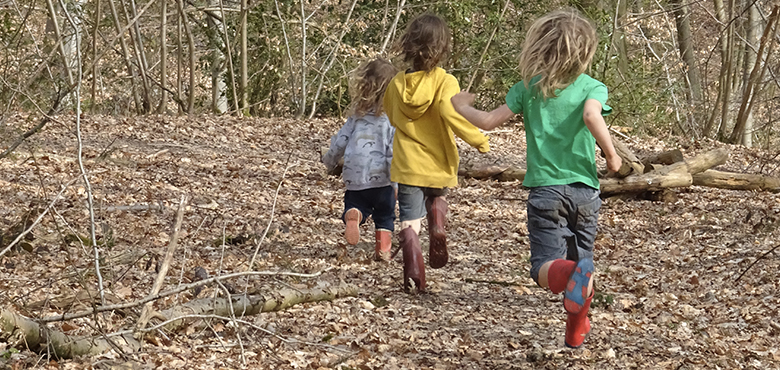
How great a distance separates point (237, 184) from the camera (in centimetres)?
843

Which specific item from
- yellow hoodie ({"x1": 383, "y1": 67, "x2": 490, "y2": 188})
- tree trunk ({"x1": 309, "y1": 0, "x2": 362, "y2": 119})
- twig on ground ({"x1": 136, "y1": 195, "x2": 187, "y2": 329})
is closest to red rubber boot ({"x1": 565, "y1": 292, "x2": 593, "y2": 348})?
yellow hoodie ({"x1": 383, "y1": 67, "x2": 490, "y2": 188})

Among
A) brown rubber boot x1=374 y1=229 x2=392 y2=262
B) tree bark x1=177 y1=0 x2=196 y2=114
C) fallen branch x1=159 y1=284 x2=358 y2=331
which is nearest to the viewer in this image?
fallen branch x1=159 y1=284 x2=358 y2=331

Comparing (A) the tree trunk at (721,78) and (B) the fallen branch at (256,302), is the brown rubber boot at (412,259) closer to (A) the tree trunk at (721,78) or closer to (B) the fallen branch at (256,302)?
(B) the fallen branch at (256,302)

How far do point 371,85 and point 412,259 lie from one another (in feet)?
4.62

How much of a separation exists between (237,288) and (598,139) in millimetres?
2352

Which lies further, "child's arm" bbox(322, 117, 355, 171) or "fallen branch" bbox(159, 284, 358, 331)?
"child's arm" bbox(322, 117, 355, 171)

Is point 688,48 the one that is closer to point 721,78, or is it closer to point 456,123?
point 721,78

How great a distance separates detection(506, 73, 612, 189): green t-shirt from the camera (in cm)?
384

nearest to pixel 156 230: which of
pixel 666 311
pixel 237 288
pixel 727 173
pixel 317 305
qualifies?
pixel 237 288

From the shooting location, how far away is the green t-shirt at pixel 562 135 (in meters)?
3.84

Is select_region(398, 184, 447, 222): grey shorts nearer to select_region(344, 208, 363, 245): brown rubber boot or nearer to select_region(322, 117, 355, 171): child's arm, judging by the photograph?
select_region(344, 208, 363, 245): brown rubber boot

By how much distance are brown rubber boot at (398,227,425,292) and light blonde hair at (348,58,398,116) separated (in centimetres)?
116

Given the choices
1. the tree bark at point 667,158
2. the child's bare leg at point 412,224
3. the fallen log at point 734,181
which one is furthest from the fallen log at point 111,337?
the fallen log at point 734,181

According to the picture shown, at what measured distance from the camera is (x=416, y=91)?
4.93 meters
